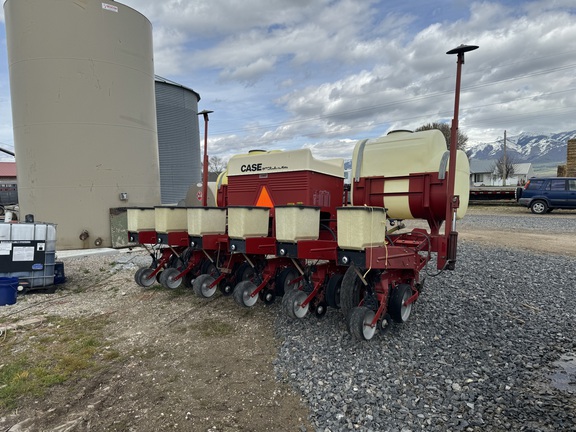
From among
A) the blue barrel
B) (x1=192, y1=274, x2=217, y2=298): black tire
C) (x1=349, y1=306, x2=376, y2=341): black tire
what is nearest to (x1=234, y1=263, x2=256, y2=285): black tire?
(x1=192, y1=274, x2=217, y2=298): black tire

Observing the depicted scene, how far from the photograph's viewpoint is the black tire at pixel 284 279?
5262 mm

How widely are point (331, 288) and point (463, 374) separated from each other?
5.33ft

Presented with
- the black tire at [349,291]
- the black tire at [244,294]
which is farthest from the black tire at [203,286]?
the black tire at [349,291]

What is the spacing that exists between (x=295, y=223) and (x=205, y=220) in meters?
1.62

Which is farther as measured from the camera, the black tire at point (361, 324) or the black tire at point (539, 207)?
the black tire at point (539, 207)

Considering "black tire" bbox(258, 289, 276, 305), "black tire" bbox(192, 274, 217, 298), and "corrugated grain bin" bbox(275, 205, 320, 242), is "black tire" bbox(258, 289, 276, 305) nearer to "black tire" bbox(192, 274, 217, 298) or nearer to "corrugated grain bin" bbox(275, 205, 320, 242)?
"black tire" bbox(192, 274, 217, 298)

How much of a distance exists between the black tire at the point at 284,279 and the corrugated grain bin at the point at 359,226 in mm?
1677

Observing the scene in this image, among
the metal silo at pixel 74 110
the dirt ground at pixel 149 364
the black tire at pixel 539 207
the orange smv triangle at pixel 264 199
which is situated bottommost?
the dirt ground at pixel 149 364

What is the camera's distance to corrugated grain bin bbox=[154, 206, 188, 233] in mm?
5645

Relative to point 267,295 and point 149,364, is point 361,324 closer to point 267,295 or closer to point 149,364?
point 267,295

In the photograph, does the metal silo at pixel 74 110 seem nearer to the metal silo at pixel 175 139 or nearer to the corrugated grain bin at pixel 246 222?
the corrugated grain bin at pixel 246 222

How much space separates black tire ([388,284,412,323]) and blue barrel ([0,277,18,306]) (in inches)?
220

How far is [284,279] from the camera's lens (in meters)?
5.29

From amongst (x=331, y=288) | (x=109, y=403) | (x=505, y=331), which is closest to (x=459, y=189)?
(x=505, y=331)
